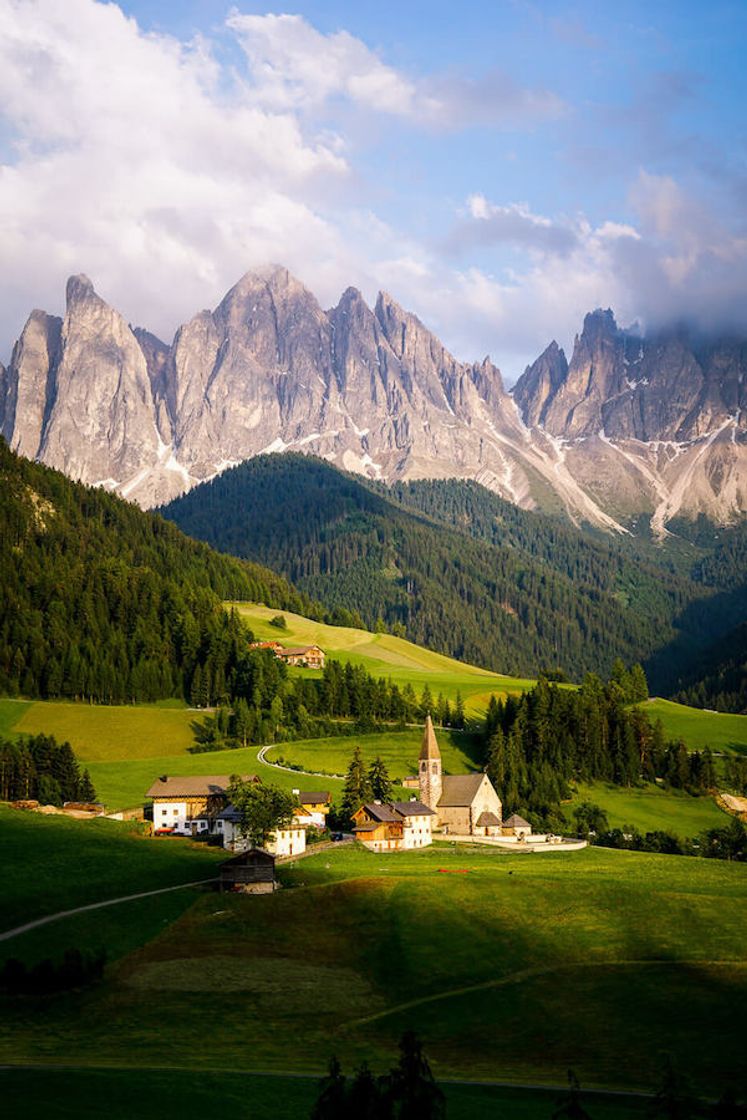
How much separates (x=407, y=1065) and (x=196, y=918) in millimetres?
45474

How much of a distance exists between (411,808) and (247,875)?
35.8m

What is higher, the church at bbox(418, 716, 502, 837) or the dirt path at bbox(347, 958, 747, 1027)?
the church at bbox(418, 716, 502, 837)

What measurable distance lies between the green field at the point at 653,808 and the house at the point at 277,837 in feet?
125

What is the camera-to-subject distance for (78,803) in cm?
11788

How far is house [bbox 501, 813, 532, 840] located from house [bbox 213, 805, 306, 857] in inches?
1049

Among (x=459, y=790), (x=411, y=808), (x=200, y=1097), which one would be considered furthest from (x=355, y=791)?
(x=200, y=1097)

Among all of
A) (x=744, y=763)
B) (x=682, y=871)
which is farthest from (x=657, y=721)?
(x=682, y=871)

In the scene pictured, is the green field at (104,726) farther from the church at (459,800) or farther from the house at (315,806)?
the church at (459,800)

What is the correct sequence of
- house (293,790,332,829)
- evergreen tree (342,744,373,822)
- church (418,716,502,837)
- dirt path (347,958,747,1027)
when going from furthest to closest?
1. church (418,716,502,837)
2. evergreen tree (342,744,373,822)
3. house (293,790,332,829)
4. dirt path (347,958,747,1027)

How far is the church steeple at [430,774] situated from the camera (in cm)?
12875

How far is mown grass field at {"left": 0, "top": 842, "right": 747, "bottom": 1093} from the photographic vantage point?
5056 centimetres

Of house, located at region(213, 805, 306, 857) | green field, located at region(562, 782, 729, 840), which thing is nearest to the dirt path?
house, located at region(213, 805, 306, 857)

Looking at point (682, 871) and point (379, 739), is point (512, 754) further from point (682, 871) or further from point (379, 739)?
point (682, 871)

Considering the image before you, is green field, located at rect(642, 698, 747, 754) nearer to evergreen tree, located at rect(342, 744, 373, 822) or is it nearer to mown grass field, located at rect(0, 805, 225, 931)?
evergreen tree, located at rect(342, 744, 373, 822)
